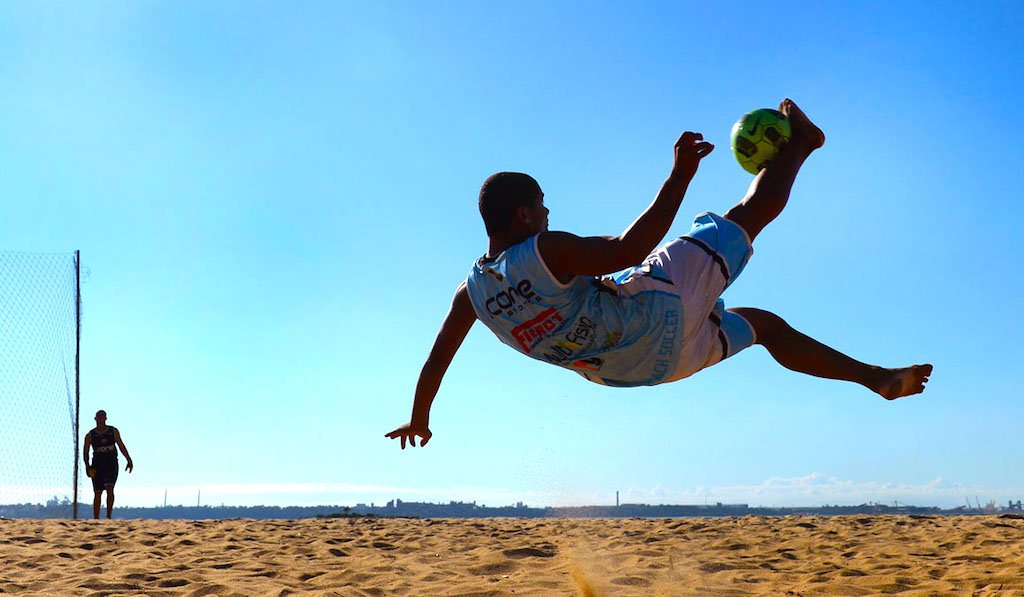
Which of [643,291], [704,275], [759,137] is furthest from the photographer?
[759,137]

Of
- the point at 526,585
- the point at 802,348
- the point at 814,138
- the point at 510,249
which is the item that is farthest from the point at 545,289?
the point at 526,585

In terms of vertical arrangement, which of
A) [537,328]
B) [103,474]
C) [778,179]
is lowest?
[103,474]

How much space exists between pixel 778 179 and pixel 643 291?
0.96 metres

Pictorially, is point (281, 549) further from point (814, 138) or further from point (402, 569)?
point (814, 138)

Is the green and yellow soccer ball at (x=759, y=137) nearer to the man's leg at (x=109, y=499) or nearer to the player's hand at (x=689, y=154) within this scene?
the player's hand at (x=689, y=154)

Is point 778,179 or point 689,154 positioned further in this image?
point 778,179

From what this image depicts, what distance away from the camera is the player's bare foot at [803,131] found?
4215mm

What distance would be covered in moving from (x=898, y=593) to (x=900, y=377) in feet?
9.25

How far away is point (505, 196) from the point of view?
3.68m

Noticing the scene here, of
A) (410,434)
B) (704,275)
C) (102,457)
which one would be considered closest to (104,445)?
(102,457)

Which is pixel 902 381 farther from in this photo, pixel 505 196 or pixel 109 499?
pixel 109 499

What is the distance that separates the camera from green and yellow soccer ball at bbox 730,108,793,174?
13.9 ft

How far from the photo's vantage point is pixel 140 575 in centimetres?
666

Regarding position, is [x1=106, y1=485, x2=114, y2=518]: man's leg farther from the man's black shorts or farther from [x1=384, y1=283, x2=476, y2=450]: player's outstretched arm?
[x1=384, y1=283, x2=476, y2=450]: player's outstretched arm
